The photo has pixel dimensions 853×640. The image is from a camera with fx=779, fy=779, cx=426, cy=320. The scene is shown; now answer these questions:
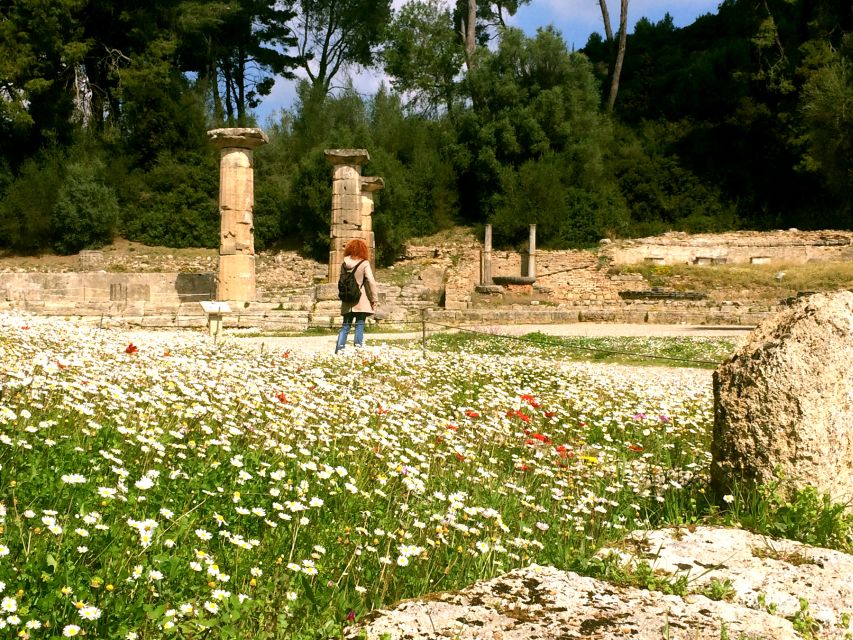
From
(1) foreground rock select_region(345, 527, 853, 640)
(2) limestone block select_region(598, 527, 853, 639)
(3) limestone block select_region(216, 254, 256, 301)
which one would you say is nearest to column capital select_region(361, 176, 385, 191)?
(3) limestone block select_region(216, 254, 256, 301)

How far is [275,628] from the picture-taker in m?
2.44

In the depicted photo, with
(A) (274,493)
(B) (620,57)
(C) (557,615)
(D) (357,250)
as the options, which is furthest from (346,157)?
(B) (620,57)

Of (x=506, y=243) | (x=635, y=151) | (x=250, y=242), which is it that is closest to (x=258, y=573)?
(x=250, y=242)

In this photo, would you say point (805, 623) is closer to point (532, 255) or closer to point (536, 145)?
point (532, 255)

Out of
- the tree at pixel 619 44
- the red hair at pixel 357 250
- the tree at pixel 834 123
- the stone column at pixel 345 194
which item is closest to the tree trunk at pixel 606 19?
the tree at pixel 619 44

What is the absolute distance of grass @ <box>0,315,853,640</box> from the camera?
2.42m

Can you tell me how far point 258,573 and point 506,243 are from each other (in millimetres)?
35740

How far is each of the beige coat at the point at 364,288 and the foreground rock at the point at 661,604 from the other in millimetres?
8641

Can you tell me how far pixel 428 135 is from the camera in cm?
4169

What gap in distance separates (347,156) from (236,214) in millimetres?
3977

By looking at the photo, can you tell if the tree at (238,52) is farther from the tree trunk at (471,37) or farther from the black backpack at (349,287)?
the black backpack at (349,287)

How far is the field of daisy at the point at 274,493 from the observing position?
241cm

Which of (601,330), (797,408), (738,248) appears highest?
(738,248)

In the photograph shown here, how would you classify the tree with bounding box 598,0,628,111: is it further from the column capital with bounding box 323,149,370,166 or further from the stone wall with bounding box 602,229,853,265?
the column capital with bounding box 323,149,370,166
